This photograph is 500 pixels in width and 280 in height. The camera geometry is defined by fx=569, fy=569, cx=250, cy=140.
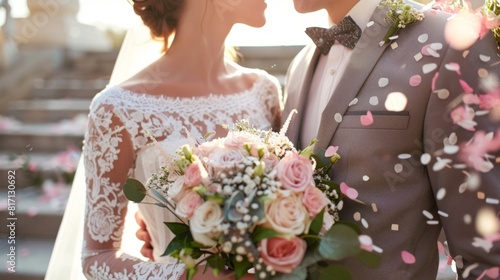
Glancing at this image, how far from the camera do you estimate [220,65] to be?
2799 millimetres

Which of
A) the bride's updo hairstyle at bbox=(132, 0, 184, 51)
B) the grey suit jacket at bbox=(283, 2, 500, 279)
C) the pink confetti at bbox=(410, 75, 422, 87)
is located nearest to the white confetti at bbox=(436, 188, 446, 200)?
the grey suit jacket at bbox=(283, 2, 500, 279)

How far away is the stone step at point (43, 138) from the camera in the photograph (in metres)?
6.11

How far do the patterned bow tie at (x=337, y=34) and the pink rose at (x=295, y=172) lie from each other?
2.42 ft

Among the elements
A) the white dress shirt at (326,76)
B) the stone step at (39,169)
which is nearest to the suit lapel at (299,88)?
the white dress shirt at (326,76)

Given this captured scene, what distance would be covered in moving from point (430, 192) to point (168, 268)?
3.27 ft

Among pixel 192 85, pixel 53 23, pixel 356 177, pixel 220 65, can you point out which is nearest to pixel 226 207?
pixel 356 177

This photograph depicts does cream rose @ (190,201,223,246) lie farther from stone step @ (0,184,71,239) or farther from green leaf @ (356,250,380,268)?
stone step @ (0,184,71,239)

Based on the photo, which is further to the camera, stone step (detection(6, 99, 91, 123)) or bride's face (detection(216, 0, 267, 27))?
stone step (detection(6, 99, 91, 123))

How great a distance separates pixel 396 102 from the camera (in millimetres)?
1909

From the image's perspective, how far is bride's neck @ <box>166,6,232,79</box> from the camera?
8.73 ft

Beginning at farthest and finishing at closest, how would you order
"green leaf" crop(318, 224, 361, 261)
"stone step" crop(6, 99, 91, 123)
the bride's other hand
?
1. "stone step" crop(6, 99, 91, 123)
2. the bride's other hand
3. "green leaf" crop(318, 224, 361, 261)

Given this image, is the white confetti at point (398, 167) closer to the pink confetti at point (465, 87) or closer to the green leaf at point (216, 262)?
Answer: the pink confetti at point (465, 87)

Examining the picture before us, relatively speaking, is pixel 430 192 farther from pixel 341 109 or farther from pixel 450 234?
pixel 341 109

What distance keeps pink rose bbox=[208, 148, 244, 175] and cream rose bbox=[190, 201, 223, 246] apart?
109mm
